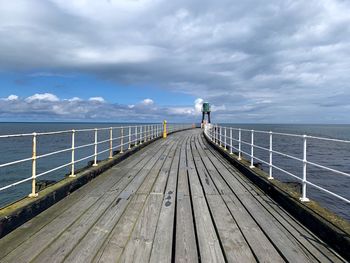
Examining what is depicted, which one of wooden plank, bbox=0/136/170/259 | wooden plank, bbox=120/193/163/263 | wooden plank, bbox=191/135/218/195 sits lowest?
wooden plank, bbox=0/136/170/259

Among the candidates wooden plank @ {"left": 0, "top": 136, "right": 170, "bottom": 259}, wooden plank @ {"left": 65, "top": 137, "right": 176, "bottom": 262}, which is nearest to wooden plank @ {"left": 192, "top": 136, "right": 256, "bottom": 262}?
wooden plank @ {"left": 65, "top": 137, "right": 176, "bottom": 262}

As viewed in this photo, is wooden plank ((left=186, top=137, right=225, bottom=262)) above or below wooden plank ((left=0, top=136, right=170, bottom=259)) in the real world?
above

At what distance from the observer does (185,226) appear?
4.41 meters

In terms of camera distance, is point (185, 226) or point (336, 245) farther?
point (185, 226)

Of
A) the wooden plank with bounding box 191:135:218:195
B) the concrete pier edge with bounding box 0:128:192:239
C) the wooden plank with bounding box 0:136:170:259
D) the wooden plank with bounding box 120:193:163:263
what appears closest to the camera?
the wooden plank with bounding box 120:193:163:263

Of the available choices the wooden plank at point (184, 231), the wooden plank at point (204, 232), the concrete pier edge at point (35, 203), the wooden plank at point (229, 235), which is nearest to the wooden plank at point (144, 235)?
the wooden plank at point (184, 231)

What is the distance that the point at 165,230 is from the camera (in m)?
4.24

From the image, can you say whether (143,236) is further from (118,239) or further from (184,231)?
(184,231)

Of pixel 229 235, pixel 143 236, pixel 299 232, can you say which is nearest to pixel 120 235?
pixel 143 236

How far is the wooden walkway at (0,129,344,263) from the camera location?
3.49 m

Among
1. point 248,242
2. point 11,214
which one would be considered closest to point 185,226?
point 248,242

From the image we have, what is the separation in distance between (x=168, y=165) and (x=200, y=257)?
22.9 ft

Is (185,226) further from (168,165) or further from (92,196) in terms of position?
(168,165)

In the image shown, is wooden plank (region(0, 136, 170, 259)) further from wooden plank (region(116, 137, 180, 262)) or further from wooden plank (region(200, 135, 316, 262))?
wooden plank (region(200, 135, 316, 262))
